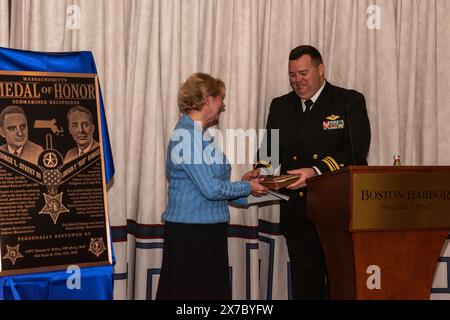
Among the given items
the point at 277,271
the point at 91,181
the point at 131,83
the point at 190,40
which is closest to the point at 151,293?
the point at 277,271

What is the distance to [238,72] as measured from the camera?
3748 millimetres

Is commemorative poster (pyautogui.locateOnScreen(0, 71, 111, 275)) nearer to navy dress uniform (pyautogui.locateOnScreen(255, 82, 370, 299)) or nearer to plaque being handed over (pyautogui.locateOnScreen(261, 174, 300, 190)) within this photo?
plaque being handed over (pyautogui.locateOnScreen(261, 174, 300, 190))

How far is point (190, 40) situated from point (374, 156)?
1.59 metres

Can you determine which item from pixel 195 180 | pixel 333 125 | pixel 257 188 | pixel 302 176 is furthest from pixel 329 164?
pixel 195 180

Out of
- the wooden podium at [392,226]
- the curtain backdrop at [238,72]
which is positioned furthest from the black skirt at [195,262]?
the curtain backdrop at [238,72]

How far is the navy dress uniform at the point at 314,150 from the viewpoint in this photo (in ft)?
10.8

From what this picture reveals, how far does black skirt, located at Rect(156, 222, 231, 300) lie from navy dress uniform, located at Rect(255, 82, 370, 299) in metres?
0.67

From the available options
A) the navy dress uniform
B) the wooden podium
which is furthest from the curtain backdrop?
the wooden podium

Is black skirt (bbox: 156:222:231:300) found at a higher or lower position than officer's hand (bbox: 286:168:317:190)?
lower

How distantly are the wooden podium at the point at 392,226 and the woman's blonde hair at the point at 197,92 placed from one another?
36.3 inches

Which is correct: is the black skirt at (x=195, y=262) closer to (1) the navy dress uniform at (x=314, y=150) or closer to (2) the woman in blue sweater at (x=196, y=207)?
(2) the woman in blue sweater at (x=196, y=207)

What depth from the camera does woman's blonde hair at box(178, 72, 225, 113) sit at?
113 inches

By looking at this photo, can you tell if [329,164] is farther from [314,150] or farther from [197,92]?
[197,92]

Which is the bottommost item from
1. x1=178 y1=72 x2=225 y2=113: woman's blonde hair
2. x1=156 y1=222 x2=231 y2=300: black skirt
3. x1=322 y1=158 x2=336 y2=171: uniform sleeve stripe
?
x1=156 y1=222 x2=231 y2=300: black skirt
